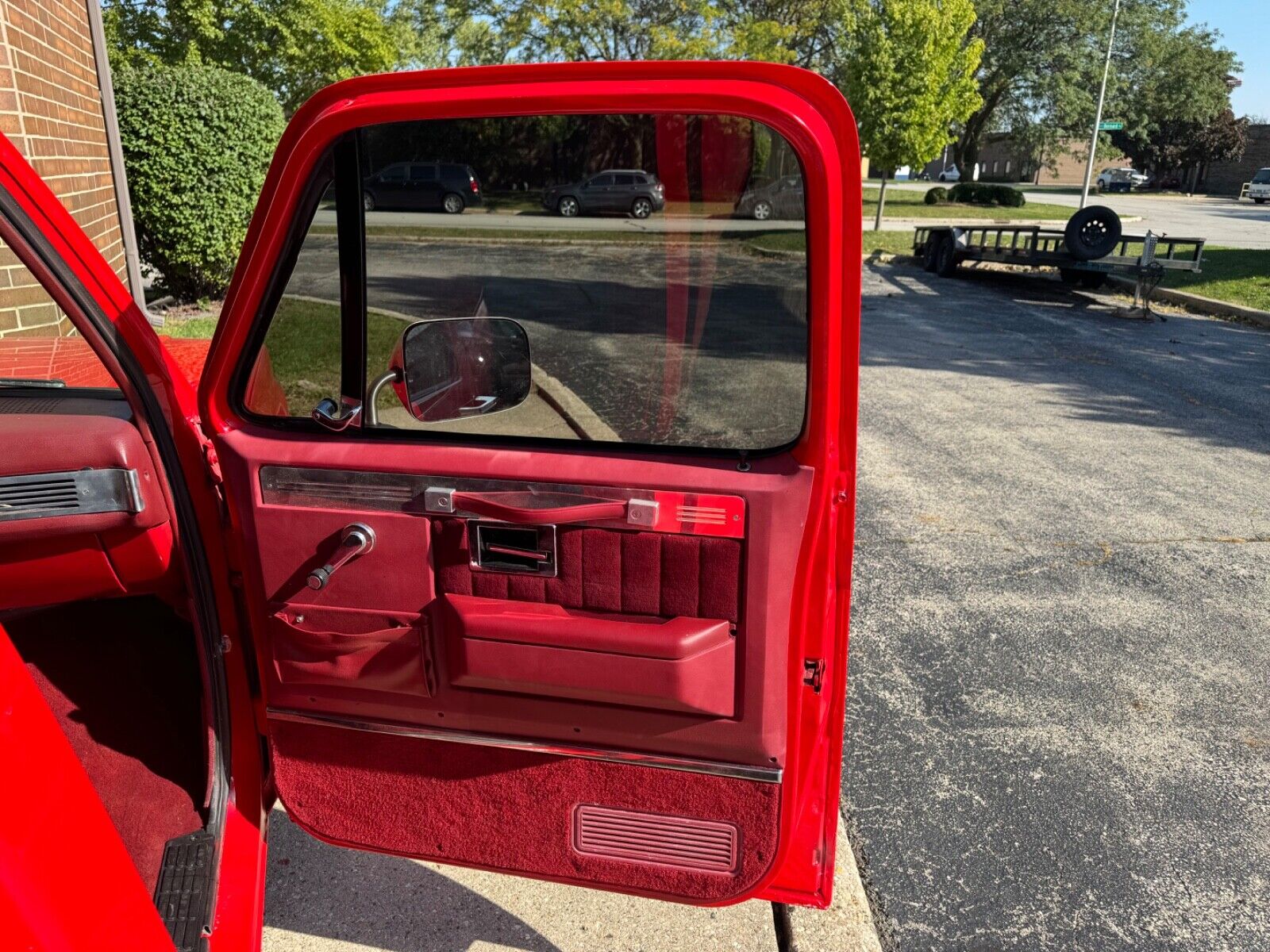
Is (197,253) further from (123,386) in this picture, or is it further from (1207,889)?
(1207,889)

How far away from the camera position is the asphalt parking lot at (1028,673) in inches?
97.3

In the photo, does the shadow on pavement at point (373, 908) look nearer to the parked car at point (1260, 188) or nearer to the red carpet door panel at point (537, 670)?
the red carpet door panel at point (537, 670)

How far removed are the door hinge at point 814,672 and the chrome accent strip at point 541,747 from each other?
204 millimetres

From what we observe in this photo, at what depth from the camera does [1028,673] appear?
3.82m

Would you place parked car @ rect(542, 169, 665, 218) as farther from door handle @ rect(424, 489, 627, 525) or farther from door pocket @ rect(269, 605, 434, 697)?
door pocket @ rect(269, 605, 434, 697)

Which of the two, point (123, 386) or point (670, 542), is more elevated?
point (123, 386)

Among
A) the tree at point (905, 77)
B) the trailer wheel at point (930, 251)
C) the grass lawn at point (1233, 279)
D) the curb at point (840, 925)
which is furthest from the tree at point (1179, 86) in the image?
the curb at point (840, 925)

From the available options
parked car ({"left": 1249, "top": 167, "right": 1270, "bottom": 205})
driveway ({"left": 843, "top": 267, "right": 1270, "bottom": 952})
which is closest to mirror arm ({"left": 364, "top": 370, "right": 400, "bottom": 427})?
driveway ({"left": 843, "top": 267, "right": 1270, "bottom": 952})

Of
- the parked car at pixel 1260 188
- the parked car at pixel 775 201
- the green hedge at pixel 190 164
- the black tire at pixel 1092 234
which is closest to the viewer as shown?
the parked car at pixel 775 201

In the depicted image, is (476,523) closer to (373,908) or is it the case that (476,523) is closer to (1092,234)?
(373,908)

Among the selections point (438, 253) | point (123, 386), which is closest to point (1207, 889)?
point (438, 253)

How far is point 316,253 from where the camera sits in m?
1.76

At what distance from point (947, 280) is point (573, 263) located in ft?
51.5

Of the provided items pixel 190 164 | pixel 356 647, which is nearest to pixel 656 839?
pixel 356 647
